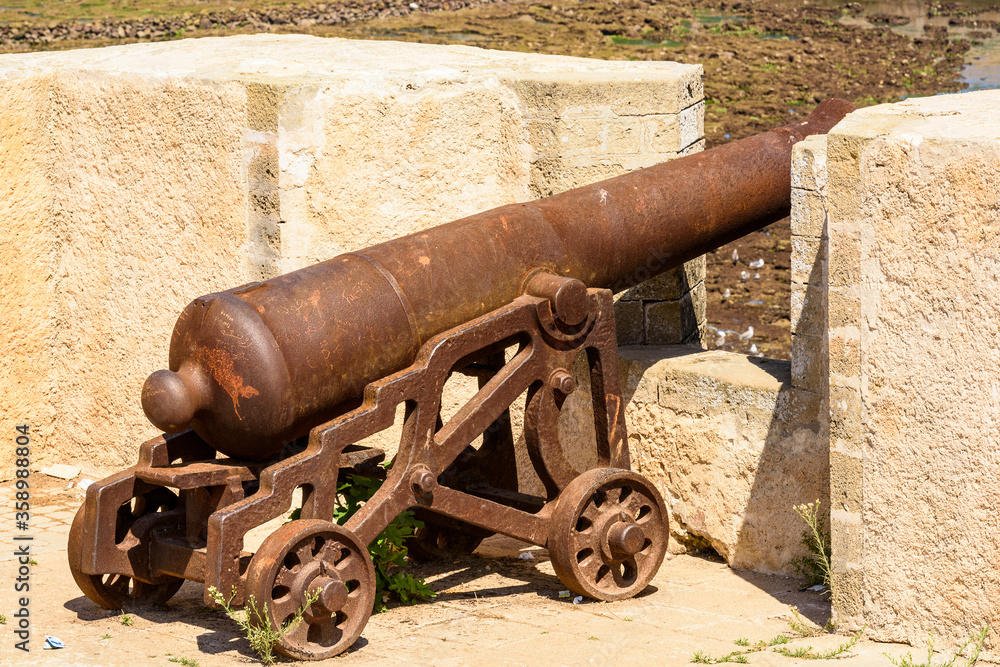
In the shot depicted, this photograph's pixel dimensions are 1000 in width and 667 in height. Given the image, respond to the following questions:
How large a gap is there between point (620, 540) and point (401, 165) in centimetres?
201

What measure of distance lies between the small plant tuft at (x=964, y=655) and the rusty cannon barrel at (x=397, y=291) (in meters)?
1.81

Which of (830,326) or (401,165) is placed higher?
(401,165)

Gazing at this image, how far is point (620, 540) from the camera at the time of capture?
4.74m

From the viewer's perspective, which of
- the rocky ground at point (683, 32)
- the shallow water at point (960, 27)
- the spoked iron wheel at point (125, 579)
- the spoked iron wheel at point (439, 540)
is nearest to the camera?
the spoked iron wheel at point (125, 579)

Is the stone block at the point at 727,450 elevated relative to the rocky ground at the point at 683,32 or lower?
lower

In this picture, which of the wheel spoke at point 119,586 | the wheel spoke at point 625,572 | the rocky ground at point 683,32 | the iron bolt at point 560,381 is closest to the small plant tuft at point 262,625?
the wheel spoke at point 119,586

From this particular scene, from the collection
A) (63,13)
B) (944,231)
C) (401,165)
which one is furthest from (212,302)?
(63,13)

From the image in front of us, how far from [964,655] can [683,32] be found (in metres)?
19.5

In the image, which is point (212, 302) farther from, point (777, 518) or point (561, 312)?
point (777, 518)

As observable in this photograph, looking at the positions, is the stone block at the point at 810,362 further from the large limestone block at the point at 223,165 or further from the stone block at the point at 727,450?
the large limestone block at the point at 223,165

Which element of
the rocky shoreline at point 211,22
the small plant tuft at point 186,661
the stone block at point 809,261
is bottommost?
the small plant tuft at point 186,661

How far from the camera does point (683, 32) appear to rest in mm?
22469

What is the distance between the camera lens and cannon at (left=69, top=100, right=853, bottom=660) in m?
4.13

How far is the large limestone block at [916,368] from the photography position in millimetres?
4008
